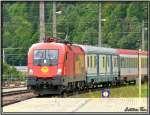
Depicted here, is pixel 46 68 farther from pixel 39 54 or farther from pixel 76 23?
pixel 76 23

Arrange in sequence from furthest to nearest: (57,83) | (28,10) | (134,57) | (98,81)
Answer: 1. (28,10)
2. (134,57)
3. (98,81)
4. (57,83)

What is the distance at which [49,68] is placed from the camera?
27422mm

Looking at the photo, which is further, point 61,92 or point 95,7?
point 95,7

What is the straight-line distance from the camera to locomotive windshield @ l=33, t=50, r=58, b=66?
27.6m

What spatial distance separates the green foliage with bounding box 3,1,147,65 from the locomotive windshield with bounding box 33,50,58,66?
21056mm

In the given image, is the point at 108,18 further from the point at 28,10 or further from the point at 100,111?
the point at 100,111

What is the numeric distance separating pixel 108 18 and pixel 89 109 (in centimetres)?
3717

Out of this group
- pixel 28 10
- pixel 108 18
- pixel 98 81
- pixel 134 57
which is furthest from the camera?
pixel 108 18

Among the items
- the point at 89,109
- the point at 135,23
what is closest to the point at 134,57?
the point at 135,23

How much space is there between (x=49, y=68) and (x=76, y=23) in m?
26.7

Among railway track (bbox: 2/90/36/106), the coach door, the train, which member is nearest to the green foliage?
the coach door

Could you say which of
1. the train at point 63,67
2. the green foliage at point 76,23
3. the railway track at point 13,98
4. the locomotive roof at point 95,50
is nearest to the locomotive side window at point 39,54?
the train at point 63,67

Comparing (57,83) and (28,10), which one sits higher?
(28,10)

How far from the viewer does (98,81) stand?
118 ft
